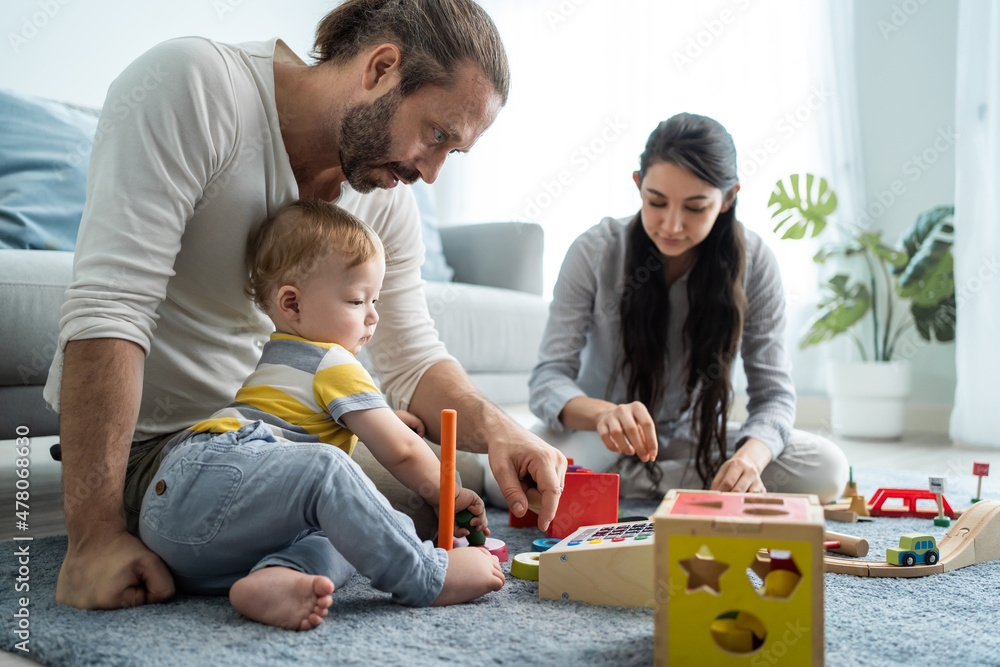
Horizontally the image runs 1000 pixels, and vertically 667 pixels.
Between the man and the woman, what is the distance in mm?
472

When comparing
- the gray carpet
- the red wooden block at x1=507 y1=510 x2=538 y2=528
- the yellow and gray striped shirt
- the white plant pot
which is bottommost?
the white plant pot

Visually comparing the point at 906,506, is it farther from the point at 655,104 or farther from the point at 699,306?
the point at 655,104

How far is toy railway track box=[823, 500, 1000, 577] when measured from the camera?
3.23ft

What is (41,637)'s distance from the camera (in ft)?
2.30

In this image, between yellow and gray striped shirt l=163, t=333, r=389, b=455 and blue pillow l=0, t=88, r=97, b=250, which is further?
blue pillow l=0, t=88, r=97, b=250

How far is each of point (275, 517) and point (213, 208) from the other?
396 millimetres

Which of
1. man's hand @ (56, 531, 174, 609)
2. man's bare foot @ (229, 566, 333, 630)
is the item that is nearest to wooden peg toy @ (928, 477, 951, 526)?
man's bare foot @ (229, 566, 333, 630)

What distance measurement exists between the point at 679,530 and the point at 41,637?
22.2 inches

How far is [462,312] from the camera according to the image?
2.14 metres

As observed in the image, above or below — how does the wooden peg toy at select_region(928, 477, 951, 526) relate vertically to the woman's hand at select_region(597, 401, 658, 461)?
below

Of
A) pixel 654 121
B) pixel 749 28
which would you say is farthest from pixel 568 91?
pixel 749 28

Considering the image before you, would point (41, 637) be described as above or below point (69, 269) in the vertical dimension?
below

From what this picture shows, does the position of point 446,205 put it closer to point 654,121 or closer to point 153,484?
point 654,121

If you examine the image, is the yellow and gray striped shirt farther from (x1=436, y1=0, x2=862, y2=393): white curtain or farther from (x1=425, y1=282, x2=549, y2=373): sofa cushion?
(x1=436, y1=0, x2=862, y2=393): white curtain
